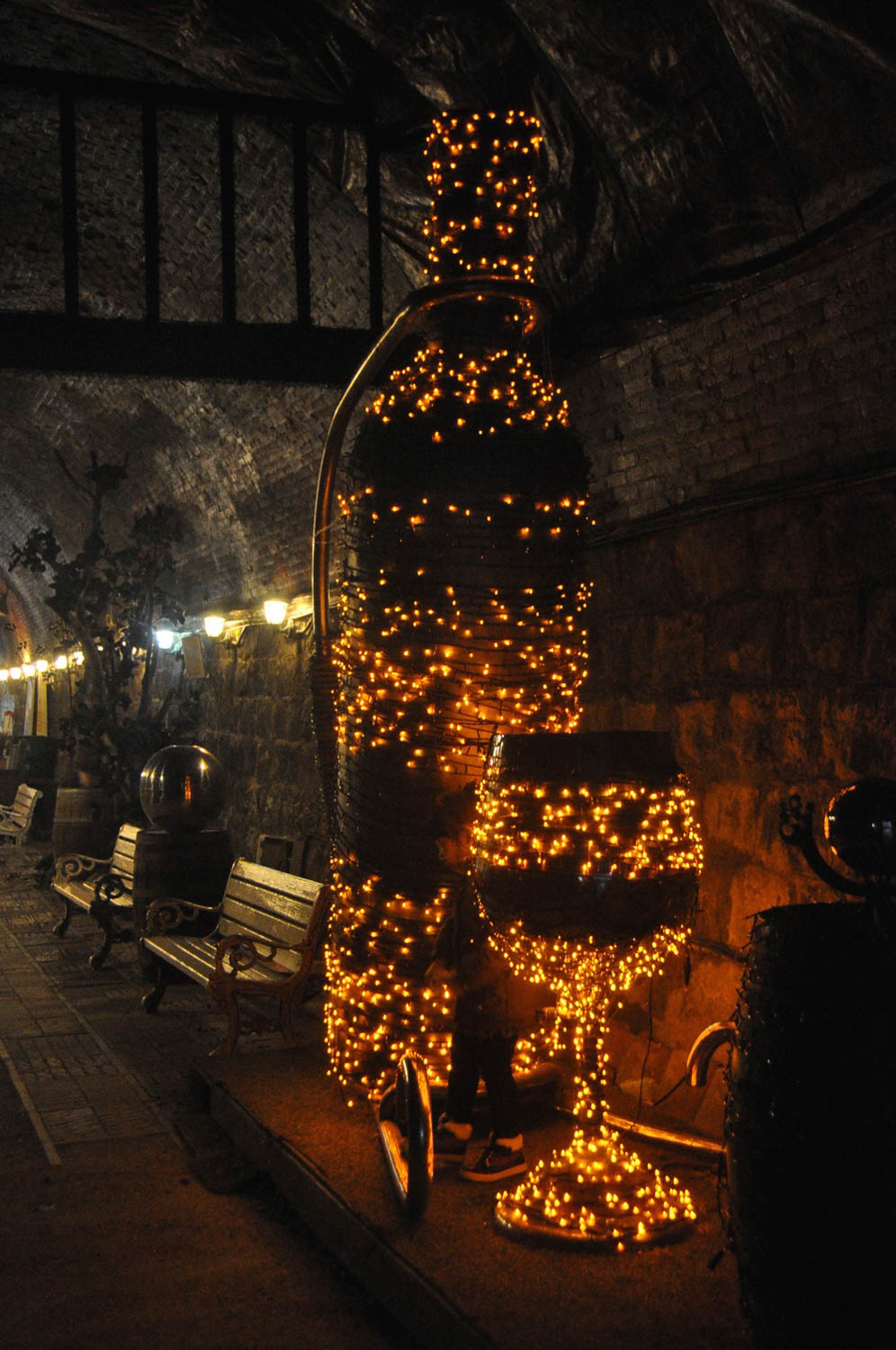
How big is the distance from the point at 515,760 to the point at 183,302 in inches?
274

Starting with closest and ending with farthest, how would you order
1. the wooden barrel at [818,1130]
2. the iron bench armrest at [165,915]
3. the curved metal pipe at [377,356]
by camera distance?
the wooden barrel at [818,1130] → the curved metal pipe at [377,356] → the iron bench armrest at [165,915]

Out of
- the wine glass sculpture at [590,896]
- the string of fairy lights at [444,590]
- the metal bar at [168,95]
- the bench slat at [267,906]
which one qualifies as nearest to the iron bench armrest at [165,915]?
the bench slat at [267,906]

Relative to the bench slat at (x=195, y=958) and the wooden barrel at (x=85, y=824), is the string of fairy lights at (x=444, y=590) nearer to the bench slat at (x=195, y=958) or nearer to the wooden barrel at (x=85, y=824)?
the bench slat at (x=195, y=958)

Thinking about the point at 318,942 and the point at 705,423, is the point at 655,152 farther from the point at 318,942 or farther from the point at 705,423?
the point at 318,942

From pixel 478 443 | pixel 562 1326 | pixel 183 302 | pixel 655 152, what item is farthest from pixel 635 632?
pixel 183 302

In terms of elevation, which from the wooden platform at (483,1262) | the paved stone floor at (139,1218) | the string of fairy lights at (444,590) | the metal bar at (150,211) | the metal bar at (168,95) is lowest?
the paved stone floor at (139,1218)

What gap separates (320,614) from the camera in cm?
519

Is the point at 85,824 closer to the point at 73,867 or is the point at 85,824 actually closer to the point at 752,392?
the point at 73,867

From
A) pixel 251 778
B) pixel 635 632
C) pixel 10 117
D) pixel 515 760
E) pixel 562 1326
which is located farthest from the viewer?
pixel 251 778

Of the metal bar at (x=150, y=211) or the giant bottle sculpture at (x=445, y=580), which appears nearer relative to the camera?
the giant bottle sculpture at (x=445, y=580)

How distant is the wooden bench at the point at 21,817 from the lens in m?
15.4

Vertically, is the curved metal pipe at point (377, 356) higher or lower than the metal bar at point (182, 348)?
lower

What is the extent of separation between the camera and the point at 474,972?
4.18m

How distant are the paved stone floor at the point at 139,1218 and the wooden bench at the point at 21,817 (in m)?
8.34
